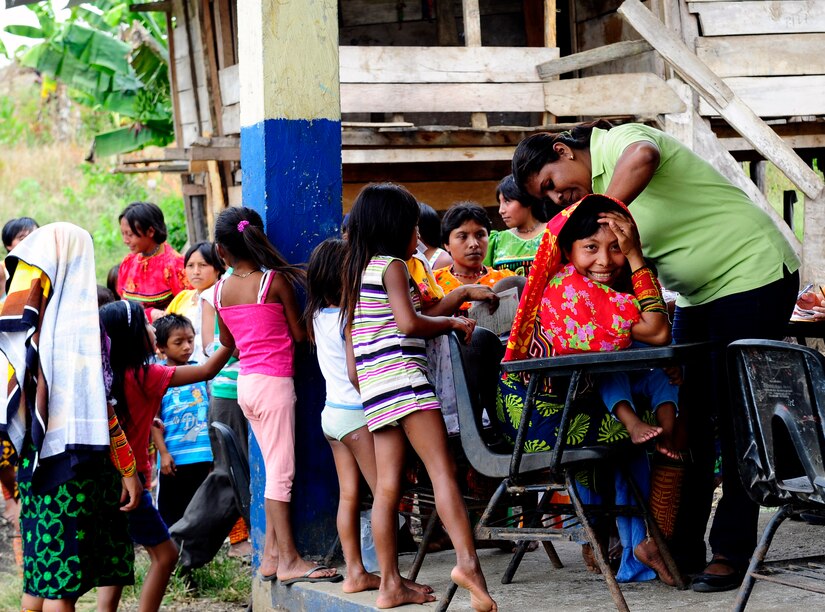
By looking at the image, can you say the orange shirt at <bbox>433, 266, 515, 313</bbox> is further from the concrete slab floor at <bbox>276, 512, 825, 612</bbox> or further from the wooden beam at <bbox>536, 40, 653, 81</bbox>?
the wooden beam at <bbox>536, 40, 653, 81</bbox>

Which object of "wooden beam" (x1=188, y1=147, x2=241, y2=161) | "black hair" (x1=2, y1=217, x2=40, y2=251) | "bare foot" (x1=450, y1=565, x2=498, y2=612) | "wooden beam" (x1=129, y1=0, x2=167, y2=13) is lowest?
"bare foot" (x1=450, y1=565, x2=498, y2=612)

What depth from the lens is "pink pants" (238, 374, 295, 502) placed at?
446 cm

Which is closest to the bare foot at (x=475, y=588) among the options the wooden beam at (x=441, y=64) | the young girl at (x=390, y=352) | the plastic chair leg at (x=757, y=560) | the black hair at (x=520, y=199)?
the young girl at (x=390, y=352)

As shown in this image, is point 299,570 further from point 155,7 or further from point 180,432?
point 155,7

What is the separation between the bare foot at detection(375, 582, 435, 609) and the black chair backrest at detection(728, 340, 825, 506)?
53.3 inches

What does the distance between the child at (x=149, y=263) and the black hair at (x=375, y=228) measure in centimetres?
366

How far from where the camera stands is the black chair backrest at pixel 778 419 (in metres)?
2.71

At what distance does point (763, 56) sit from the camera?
360 inches

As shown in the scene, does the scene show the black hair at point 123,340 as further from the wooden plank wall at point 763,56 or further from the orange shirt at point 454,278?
the wooden plank wall at point 763,56

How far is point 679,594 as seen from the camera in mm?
3734

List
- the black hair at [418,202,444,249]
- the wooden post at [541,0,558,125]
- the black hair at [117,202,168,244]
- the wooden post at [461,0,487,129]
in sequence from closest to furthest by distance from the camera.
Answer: the black hair at [418,202,444,249] → the black hair at [117,202,168,244] → the wooden post at [461,0,487,129] → the wooden post at [541,0,558,125]

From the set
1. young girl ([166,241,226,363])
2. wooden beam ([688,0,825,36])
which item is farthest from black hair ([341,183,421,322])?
wooden beam ([688,0,825,36])

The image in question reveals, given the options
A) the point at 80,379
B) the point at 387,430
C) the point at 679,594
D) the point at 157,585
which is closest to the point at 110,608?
the point at 157,585

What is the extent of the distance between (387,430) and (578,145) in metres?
1.22
